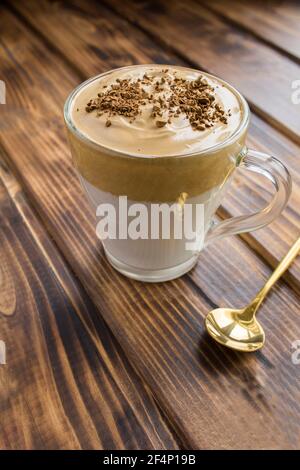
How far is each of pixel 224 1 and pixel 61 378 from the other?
1172 millimetres

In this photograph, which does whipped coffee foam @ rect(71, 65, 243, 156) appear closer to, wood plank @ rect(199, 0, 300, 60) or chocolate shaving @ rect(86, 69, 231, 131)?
chocolate shaving @ rect(86, 69, 231, 131)

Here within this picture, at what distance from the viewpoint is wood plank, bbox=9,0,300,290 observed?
0.71 m

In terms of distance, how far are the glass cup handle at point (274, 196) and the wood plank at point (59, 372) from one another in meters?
0.21

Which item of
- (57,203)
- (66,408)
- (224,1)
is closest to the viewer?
(66,408)

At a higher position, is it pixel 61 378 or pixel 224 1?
pixel 224 1

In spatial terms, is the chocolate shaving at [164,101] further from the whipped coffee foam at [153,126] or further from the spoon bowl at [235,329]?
the spoon bowl at [235,329]

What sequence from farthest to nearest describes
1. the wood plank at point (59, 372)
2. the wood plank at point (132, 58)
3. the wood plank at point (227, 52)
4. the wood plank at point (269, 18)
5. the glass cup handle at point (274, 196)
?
the wood plank at point (269, 18) → the wood plank at point (227, 52) → the wood plank at point (132, 58) → the glass cup handle at point (274, 196) → the wood plank at point (59, 372)

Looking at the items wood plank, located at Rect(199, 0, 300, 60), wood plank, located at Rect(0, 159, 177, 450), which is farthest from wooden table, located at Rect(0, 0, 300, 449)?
wood plank, located at Rect(199, 0, 300, 60)

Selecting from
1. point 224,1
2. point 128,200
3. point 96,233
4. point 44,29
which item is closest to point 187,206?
point 128,200

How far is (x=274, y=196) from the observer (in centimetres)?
61

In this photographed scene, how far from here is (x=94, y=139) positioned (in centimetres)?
56

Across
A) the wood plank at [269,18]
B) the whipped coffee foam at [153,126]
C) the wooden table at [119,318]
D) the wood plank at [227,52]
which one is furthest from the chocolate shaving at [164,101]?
the wood plank at [269,18]

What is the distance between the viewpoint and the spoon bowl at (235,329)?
22.6 inches

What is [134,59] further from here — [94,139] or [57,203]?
[94,139]
